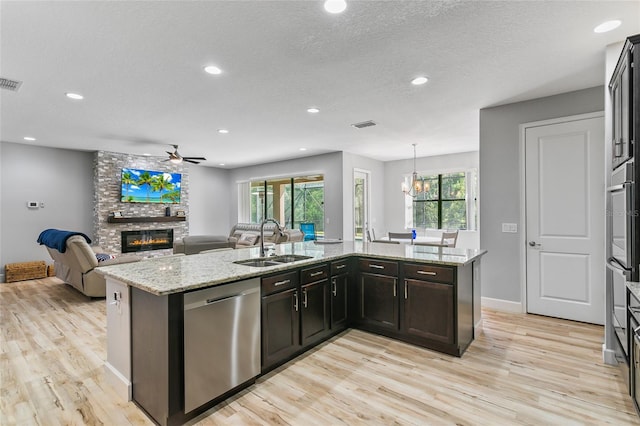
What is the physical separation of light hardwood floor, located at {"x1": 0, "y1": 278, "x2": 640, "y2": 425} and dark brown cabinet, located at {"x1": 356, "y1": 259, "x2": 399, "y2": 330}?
0.17m

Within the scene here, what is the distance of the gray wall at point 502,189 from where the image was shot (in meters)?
3.94

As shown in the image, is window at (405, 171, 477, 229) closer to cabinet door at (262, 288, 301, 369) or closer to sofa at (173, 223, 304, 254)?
sofa at (173, 223, 304, 254)

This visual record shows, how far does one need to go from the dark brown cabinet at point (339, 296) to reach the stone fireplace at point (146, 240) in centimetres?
630

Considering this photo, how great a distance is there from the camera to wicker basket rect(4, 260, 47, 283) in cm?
589

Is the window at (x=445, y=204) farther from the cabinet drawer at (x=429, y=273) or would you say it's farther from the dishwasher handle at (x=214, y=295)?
the dishwasher handle at (x=214, y=295)

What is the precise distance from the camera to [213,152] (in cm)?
717

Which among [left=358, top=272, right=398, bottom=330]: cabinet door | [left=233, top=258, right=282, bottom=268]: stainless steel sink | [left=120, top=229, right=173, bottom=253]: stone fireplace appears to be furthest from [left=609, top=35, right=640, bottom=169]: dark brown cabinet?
[left=120, top=229, right=173, bottom=253]: stone fireplace

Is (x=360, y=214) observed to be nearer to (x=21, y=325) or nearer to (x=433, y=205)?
(x=433, y=205)

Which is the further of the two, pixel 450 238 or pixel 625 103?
pixel 450 238

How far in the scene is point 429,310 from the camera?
9.50 feet

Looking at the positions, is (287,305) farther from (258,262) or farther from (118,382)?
(118,382)

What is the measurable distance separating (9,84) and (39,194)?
425 cm

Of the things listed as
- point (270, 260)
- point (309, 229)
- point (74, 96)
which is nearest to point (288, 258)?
point (270, 260)

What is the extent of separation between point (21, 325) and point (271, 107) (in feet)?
12.9
